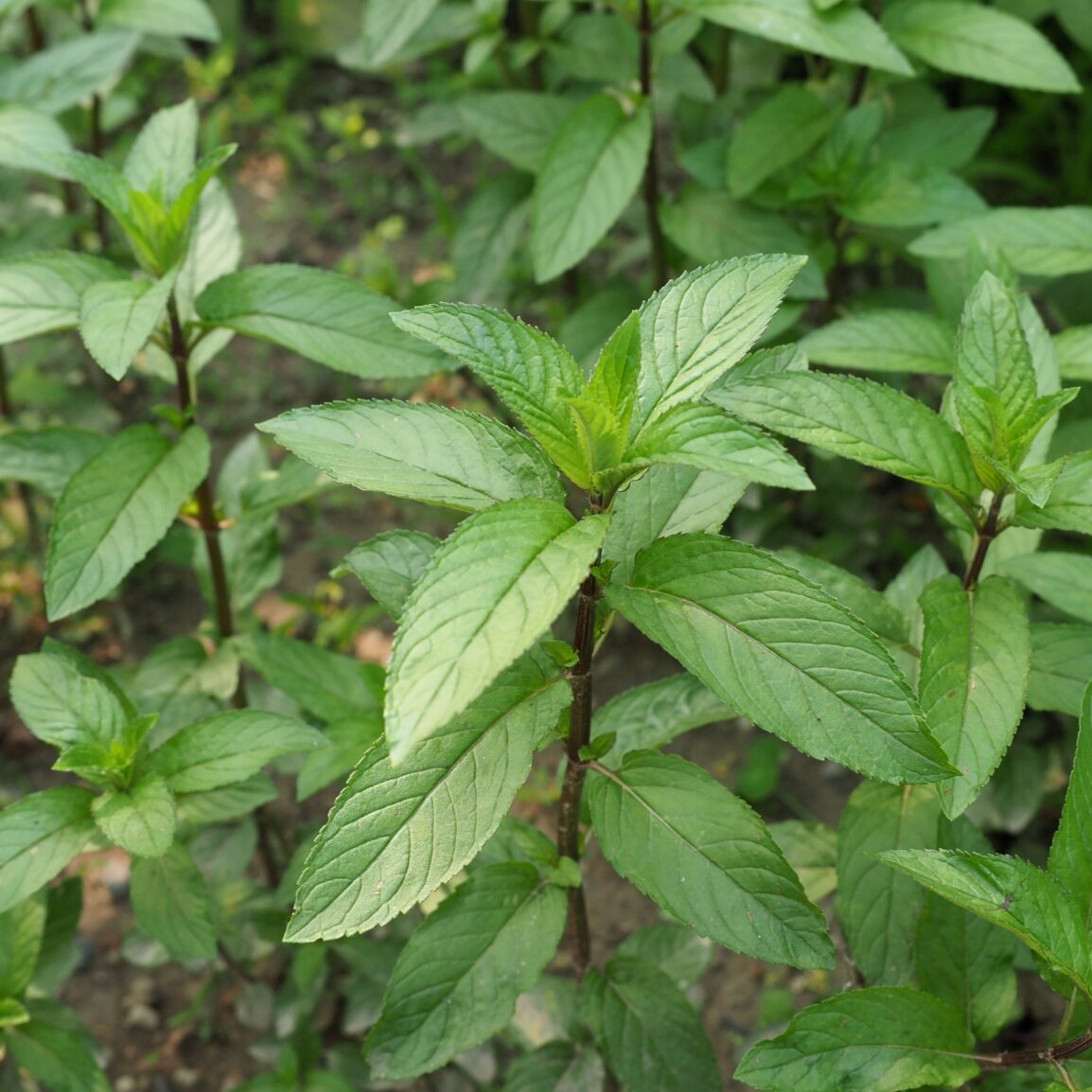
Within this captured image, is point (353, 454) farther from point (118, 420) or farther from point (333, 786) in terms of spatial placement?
point (118, 420)

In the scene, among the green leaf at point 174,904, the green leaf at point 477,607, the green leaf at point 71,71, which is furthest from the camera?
the green leaf at point 71,71

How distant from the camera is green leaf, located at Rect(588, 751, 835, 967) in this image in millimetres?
1628

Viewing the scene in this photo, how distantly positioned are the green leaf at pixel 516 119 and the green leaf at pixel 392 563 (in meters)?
1.45

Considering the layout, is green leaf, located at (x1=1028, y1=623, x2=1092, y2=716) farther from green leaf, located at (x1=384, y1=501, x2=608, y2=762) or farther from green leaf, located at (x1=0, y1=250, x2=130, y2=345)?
green leaf, located at (x1=0, y1=250, x2=130, y2=345)

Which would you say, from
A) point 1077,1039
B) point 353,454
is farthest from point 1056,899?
point 353,454

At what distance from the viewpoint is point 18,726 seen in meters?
3.54

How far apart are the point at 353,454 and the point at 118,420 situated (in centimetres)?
238

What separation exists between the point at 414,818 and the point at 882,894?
0.85 meters

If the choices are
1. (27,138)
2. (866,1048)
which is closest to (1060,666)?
(866,1048)

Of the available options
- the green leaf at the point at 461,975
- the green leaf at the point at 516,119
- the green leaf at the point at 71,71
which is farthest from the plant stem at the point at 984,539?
the green leaf at the point at 71,71

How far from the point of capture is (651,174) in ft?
9.76

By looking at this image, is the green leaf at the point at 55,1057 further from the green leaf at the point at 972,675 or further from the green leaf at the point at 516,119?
the green leaf at the point at 516,119

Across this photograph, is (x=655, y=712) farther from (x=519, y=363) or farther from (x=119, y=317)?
(x=119, y=317)

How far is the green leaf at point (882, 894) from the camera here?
1918 millimetres
